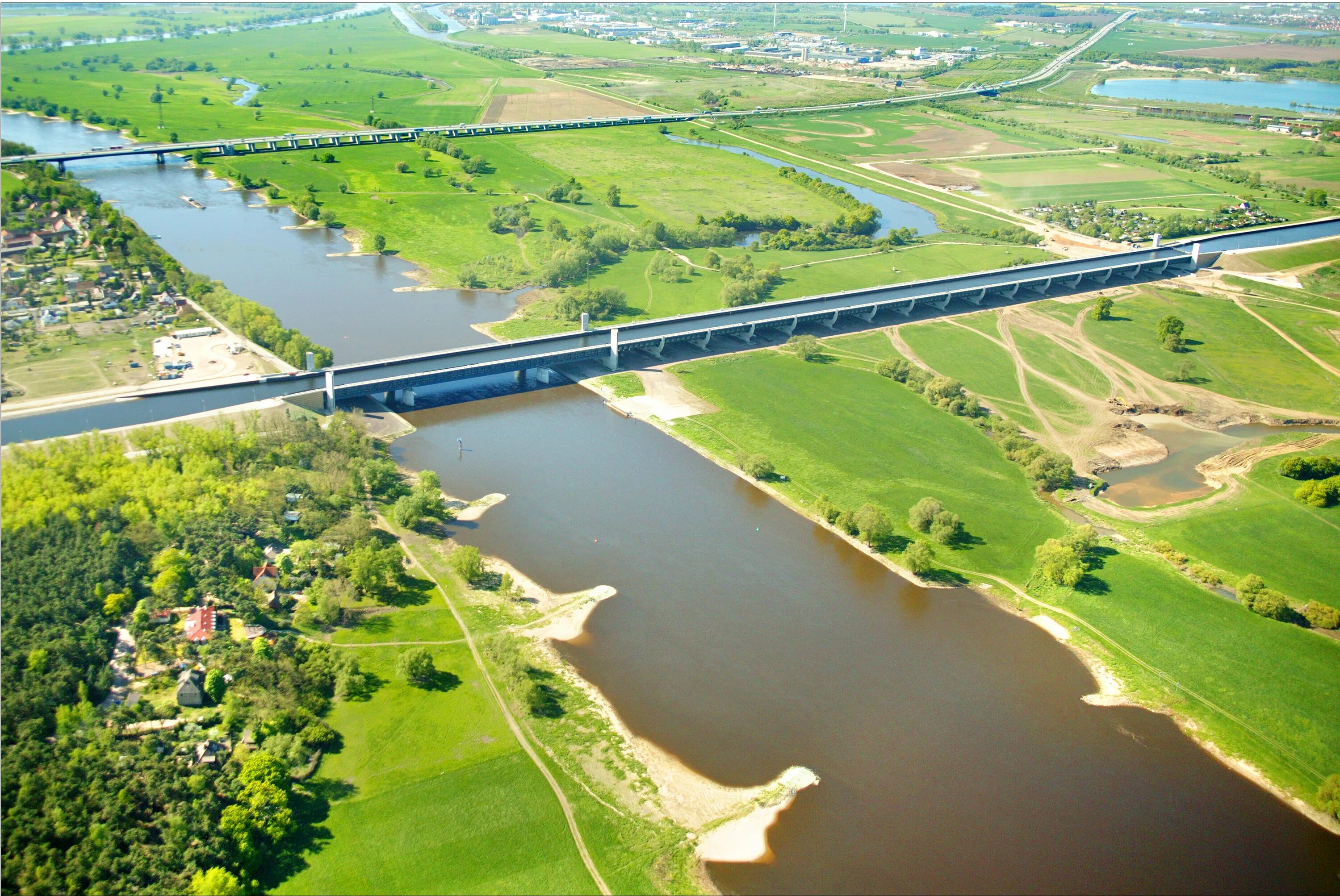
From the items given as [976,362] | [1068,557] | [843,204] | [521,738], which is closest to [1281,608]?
[1068,557]

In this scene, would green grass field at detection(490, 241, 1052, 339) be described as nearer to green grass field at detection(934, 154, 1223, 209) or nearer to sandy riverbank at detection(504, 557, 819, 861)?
green grass field at detection(934, 154, 1223, 209)

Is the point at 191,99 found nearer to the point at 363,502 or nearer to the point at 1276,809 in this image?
the point at 363,502

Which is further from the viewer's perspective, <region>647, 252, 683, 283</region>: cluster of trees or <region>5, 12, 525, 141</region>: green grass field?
<region>5, 12, 525, 141</region>: green grass field

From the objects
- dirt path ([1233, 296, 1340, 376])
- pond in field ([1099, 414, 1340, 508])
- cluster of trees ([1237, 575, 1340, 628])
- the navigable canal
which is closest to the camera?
the navigable canal

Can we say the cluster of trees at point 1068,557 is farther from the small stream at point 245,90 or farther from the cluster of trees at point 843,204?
the small stream at point 245,90

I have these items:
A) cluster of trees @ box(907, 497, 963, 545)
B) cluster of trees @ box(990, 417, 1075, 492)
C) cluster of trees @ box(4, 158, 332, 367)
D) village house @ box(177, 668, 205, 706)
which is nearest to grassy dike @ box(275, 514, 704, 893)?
village house @ box(177, 668, 205, 706)

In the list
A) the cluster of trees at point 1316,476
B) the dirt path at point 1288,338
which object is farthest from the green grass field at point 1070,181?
the cluster of trees at point 1316,476

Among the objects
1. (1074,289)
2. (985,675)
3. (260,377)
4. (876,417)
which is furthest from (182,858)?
(1074,289)

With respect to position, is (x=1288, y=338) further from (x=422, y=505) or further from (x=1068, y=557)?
(x=422, y=505)
